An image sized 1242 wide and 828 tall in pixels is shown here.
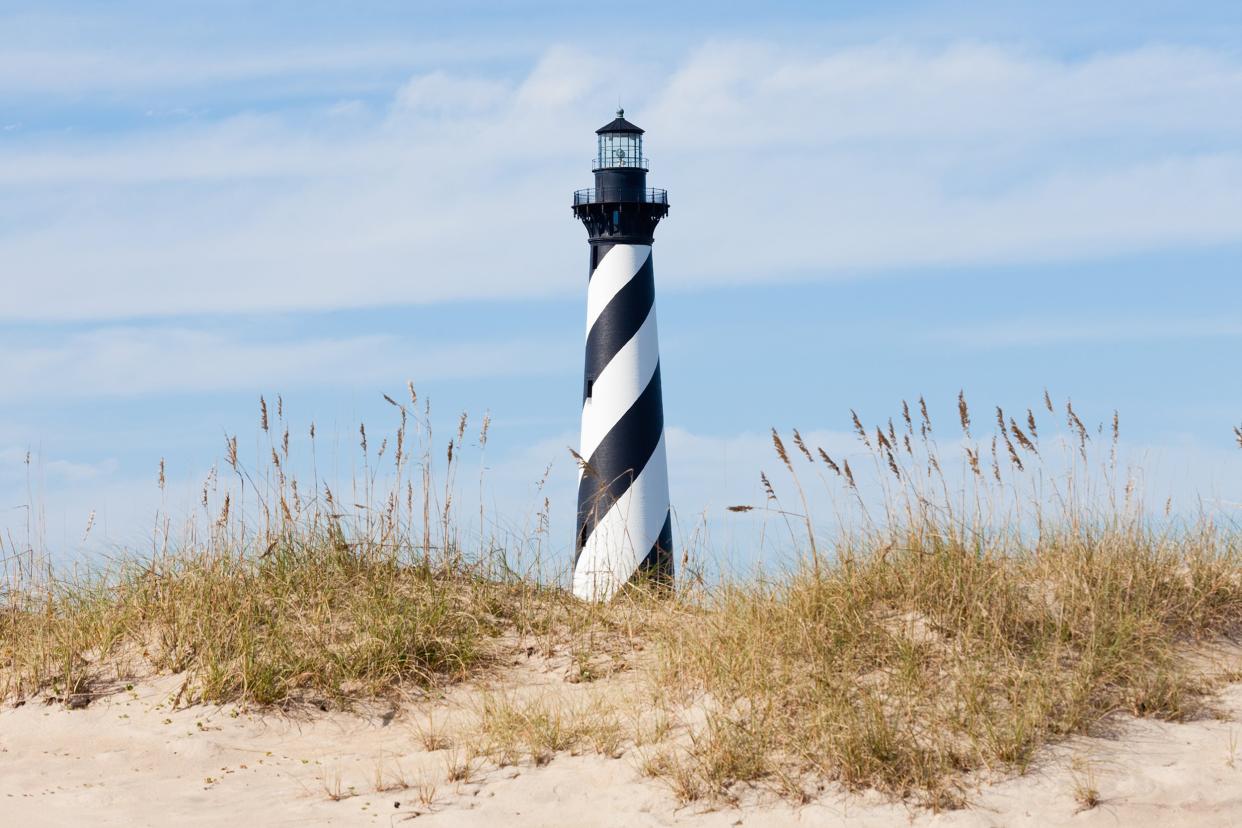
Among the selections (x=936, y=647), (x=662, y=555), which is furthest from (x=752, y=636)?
(x=662, y=555)

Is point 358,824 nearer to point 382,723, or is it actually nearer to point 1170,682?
point 382,723

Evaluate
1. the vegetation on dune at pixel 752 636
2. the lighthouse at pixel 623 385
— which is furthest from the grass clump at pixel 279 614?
the lighthouse at pixel 623 385

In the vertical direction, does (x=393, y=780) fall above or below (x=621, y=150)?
below

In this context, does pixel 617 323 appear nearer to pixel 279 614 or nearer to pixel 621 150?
pixel 621 150

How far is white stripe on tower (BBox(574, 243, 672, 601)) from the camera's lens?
42.3 ft

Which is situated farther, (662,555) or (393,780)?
(662,555)

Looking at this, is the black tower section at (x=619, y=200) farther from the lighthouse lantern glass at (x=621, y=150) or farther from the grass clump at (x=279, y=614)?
the grass clump at (x=279, y=614)

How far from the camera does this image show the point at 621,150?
47.3 ft

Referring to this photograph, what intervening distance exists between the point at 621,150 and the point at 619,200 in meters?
0.98

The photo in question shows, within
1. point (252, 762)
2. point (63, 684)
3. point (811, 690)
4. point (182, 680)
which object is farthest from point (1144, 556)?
point (63, 684)

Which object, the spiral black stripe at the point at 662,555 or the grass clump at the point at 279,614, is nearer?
the grass clump at the point at 279,614

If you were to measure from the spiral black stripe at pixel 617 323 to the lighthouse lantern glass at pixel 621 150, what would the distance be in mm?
1616

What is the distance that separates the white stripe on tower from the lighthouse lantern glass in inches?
51.6

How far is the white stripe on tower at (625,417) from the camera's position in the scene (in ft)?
42.3
